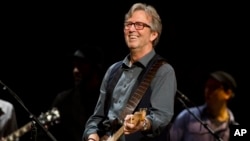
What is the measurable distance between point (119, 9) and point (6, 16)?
136 cm

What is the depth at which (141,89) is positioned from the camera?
12.5ft

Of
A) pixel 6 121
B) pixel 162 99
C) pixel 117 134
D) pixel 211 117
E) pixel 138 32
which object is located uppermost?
pixel 138 32

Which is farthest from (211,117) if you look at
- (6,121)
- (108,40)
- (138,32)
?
(138,32)

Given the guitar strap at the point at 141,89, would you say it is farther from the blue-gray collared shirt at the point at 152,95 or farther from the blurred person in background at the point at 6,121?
the blurred person in background at the point at 6,121

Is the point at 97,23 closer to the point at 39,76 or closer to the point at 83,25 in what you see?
the point at 83,25

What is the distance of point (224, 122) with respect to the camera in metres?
5.94

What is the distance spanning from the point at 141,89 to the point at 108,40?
3291 millimetres

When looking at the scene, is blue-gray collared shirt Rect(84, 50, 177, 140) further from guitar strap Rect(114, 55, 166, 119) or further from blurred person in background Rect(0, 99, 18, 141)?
blurred person in background Rect(0, 99, 18, 141)

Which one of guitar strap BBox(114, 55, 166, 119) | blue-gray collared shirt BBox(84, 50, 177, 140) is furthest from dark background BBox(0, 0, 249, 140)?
guitar strap BBox(114, 55, 166, 119)

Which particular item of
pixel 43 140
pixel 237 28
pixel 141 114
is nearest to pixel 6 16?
pixel 43 140

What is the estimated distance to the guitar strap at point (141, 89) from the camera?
3783 mm

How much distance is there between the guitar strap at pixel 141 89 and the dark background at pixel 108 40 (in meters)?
3.08

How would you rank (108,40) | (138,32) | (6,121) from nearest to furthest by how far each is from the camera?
1. (138,32)
2. (6,121)
3. (108,40)

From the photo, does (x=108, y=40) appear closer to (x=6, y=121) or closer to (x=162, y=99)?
(x=6, y=121)
